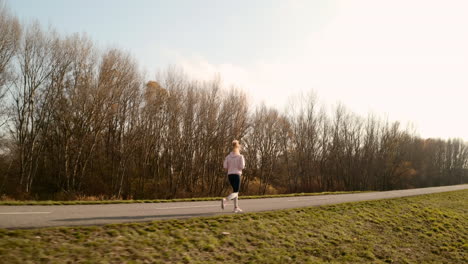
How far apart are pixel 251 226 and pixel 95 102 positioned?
2155 centimetres

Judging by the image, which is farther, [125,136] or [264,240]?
[125,136]

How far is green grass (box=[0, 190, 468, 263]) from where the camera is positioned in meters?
4.93

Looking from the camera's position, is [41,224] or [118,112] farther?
[118,112]

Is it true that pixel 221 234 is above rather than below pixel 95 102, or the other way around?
below

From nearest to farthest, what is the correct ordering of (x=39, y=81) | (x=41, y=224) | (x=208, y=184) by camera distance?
1. (x=41, y=224)
2. (x=39, y=81)
3. (x=208, y=184)

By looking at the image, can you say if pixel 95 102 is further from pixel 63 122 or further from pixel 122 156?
pixel 122 156

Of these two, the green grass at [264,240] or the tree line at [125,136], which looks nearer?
the green grass at [264,240]

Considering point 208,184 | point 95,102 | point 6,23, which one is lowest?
point 208,184

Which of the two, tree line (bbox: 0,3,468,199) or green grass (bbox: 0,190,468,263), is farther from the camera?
tree line (bbox: 0,3,468,199)

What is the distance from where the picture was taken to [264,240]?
726 cm

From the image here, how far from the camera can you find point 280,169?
150 ft

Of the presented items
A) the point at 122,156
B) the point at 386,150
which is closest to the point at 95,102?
the point at 122,156

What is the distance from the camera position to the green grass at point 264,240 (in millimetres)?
4930

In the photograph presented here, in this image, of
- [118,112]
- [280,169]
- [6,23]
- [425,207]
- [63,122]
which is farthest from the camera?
[280,169]
